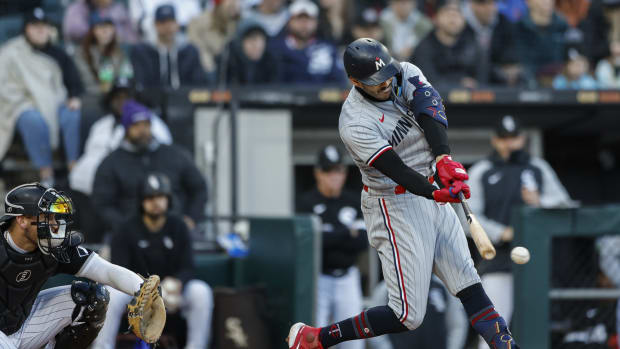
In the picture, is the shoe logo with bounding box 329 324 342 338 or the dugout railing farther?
the dugout railing

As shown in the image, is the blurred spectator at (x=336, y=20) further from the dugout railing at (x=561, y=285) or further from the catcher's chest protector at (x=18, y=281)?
the catcher's chest protector at (x=18, y=281)

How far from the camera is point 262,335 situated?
7387 millimetres

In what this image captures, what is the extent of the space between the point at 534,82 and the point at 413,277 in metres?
5.16

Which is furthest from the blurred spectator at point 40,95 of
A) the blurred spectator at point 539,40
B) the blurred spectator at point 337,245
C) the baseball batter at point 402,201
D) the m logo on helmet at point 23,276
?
the blurred spectator at point 539,40

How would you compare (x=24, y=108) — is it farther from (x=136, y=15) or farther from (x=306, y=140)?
(x=306, y=140)

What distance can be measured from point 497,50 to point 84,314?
5610mm

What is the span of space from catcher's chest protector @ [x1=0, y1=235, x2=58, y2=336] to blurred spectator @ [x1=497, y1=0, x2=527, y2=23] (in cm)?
624

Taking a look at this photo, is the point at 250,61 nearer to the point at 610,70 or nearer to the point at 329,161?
the point at 329,161

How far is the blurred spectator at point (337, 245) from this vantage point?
Answer: 7.34 meters

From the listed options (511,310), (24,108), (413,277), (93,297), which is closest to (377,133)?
(413,277)

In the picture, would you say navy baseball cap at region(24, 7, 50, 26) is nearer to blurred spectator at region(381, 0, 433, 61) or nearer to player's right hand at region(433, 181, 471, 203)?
blurred spectator at region(381, 0, 433, 61)

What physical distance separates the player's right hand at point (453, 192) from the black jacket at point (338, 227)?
2.88 metres

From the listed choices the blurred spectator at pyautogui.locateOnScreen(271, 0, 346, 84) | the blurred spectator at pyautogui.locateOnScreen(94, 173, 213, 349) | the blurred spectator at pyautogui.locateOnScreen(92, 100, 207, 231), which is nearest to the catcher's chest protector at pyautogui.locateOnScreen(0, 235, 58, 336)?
the blurred spectator at pyautogui.locateOnScreen(94, 173, 213, 349)

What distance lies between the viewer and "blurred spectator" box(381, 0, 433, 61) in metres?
9.72
